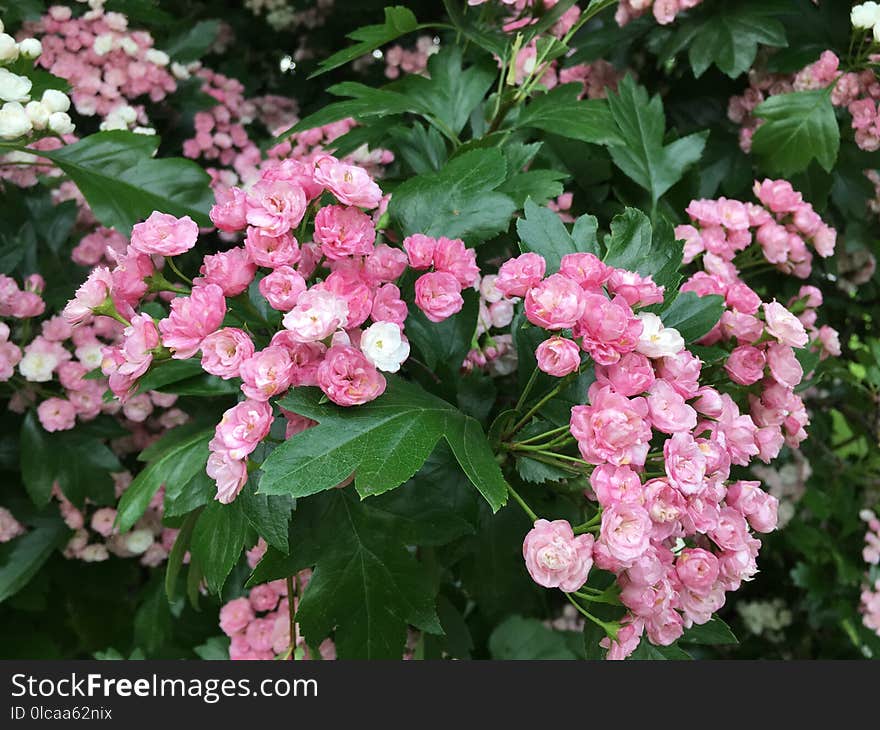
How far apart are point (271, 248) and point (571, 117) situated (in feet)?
1.85

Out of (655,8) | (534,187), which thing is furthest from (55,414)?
(655,8)

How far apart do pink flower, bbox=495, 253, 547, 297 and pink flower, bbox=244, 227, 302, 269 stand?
20 centimetres

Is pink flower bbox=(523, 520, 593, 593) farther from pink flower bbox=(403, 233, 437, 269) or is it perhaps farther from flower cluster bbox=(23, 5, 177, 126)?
flower cluster bbox=(23, 5, 177, 126)

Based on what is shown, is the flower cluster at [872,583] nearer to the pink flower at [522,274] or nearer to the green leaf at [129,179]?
the pink flower at [522,274]

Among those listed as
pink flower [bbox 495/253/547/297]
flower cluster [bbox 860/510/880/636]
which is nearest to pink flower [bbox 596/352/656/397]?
pink flower [bbox 495/253/547/297]

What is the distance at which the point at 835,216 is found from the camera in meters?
1.53

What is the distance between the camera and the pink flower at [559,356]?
72 cm

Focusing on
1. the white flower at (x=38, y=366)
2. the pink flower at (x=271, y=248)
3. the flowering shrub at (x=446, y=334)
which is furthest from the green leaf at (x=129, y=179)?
the pink flower at (x=271, y=248)

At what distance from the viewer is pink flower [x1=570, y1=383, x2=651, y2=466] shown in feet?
2.22

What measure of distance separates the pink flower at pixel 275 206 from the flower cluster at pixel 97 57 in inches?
35.6

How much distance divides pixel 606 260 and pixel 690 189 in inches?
19.3

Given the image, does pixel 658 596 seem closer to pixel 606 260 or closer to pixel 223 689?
pixel 606 260

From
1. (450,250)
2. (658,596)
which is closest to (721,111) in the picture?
(450,250)

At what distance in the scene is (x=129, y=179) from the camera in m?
1.21
